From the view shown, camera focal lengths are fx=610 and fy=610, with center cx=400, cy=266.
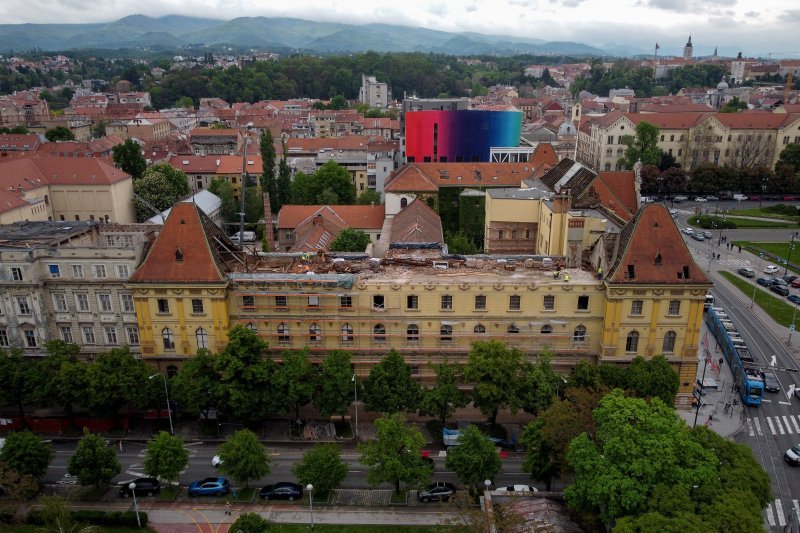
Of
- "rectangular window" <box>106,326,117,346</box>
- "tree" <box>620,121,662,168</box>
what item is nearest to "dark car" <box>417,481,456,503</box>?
"rectangular window" <box>106,326,117,346</box>

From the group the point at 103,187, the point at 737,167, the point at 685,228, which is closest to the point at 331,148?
the point at 103,187

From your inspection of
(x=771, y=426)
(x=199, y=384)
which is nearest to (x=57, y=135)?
(x=199, y=384)

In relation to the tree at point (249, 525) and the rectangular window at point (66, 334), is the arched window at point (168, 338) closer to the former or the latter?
the rectangular window at point (66, 334)

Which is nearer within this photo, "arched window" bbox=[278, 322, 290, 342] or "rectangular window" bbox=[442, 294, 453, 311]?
"rectangular window" bbox=[442, 294, 453, 311]

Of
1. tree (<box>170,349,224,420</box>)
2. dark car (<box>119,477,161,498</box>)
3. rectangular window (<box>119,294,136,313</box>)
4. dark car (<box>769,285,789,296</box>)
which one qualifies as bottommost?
dark car (<box>119,477,161,498</box>)

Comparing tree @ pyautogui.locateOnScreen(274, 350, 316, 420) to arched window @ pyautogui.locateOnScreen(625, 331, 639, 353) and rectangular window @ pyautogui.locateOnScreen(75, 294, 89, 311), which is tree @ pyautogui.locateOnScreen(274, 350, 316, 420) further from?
arched window @ pyautogui.locateOnScreen(625, 331, 639, 353)
